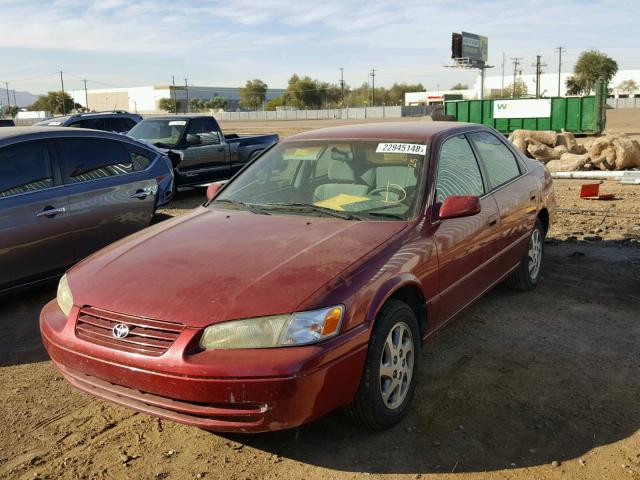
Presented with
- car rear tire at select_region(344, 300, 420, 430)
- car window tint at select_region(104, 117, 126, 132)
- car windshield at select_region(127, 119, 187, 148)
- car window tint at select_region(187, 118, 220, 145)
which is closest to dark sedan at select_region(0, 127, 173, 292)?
car rear tire at select_region(344, 300, 420, 430)

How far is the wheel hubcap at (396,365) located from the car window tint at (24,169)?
12.2 ft

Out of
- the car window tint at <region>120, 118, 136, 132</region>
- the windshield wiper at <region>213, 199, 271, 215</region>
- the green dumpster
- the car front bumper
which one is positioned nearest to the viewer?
the car front bumper

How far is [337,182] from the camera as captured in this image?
13.8 feet

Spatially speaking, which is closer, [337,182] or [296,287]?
[296,287]

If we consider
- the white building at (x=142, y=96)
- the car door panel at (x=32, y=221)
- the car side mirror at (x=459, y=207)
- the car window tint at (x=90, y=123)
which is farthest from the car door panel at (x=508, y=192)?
the white building at (x=142, y=96)

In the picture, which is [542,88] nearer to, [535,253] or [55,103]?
[55,103]

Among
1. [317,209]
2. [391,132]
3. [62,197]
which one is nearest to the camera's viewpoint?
[317,209]

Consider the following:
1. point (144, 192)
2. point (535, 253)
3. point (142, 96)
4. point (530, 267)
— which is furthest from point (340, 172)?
point (142, 96)

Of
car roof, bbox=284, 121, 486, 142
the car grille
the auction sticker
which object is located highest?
car roof, bbox=284, 121, 486, 142

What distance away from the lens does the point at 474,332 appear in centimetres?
465

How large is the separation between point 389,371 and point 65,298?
1.81m

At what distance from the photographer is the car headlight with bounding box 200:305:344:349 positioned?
107 inches

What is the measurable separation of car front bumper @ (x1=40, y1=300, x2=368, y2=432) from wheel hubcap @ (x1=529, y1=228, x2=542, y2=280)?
3.15m

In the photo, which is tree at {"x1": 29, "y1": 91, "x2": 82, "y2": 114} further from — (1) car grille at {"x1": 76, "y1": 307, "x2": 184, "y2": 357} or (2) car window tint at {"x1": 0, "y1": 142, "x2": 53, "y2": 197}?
(1) car grille at {"x1": 76, "y1": 307, "x2": 184, "y2": 357}
